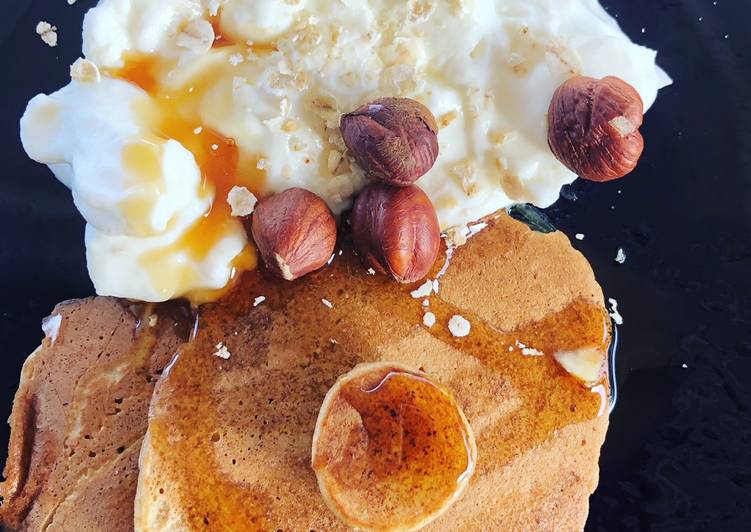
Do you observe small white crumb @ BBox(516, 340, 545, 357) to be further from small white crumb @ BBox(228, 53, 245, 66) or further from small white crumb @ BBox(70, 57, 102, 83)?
small white crumb @ BBox(70, 57, 102, 83)

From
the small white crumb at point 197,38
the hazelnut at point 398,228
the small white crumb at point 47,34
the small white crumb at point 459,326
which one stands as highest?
the small white crumb at point 197,38

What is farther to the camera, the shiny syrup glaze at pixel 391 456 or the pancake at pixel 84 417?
the pancake at pixel 84 417

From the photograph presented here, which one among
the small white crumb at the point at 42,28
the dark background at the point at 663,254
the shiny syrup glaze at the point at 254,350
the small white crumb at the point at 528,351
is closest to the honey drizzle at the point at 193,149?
the shiny syrup glaze at the point at 254,350

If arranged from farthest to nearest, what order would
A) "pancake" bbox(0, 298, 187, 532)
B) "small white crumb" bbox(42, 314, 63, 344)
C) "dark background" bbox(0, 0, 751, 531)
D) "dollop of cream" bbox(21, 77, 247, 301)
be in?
"dark background" bbox(0, 0, 751, 531)
"small white crumb" bbox(42, 314, 63, 344)
"pancake" bbox(0, 298, 187, 532)
"dollop of cream" bbox(21, 77, 247, 301)

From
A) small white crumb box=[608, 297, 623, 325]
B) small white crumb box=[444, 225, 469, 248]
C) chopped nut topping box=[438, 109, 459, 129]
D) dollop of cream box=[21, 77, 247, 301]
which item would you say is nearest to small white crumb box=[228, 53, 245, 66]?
dollop of cream box=[21, 77, 247, 301]

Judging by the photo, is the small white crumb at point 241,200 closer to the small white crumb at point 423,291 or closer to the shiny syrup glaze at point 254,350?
the shiny syrup glaze at point 254,350

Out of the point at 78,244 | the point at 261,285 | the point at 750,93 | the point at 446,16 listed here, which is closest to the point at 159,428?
the point at 261,285

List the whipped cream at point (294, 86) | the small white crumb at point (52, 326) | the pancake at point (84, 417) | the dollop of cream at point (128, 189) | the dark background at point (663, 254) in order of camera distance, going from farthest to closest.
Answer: the dark background at point (663, 254) → the small white crumb at point (52, 326) → the pancake at point (84, 417) → the whipped cream at point (294, 86) → the dollop of cream at point (128, 189)
